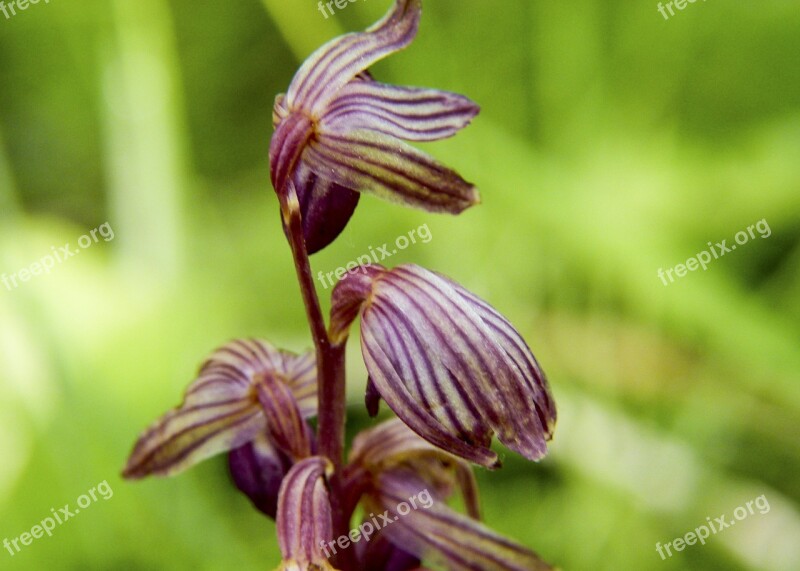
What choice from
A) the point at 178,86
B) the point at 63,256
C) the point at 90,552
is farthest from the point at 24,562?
the point at 178,86

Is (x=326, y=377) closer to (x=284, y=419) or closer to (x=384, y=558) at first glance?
(x=284, y=419)

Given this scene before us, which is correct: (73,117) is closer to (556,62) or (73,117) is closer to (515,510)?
(556,62)

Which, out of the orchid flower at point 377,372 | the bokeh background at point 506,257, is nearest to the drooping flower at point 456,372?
the orchid flower at point 377,372

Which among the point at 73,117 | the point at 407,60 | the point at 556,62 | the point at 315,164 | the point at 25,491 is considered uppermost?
the point at 73,117

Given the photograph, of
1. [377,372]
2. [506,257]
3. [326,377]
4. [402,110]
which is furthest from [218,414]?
[506,257]

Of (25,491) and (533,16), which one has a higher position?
(533,16)

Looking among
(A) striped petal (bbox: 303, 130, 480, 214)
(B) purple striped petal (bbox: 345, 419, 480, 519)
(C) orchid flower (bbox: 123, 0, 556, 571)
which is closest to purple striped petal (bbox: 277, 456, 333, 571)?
(C) orchid flower (bbox: 123, 0, 556, 571)

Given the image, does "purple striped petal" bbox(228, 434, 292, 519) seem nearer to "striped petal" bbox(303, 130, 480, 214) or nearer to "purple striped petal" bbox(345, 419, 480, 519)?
"purple striped petal" bbox(345, 419, 480, 519)
